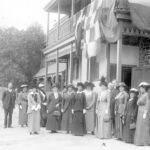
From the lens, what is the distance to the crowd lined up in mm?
10654

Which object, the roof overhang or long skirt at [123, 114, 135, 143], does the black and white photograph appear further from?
the roof overhang

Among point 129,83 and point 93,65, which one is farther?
point 93,65

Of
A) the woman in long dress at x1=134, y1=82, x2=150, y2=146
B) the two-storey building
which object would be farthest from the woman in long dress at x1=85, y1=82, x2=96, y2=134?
the woman in long dress at x1=134, y1=82, x2=150, y2=146

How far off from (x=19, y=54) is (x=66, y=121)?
69.0ft

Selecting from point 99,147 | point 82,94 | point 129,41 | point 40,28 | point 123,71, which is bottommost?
point 99,147

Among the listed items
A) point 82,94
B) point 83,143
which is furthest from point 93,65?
point 83,143

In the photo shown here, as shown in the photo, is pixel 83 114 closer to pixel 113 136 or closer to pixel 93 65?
pixel 113 136

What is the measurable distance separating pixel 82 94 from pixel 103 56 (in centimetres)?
445

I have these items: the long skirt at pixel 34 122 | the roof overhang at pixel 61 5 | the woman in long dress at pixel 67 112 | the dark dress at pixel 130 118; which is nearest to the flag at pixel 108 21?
the woman in long dress at pixel 67 112

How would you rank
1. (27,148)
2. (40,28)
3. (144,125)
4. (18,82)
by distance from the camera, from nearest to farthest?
(27,148)
(144,125)
(18,82)
(40,28)

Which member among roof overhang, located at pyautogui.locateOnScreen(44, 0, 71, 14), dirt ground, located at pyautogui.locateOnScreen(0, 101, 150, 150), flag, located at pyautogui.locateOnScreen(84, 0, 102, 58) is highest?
roof overhang, located at pyautogui.locateOnScreen(44, 0, 71, 14)

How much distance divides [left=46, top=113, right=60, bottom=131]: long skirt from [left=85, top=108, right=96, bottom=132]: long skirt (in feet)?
3.69

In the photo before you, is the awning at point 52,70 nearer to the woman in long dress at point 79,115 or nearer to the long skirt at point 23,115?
the long skirt at point 23,115

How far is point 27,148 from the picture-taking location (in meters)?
9.64
